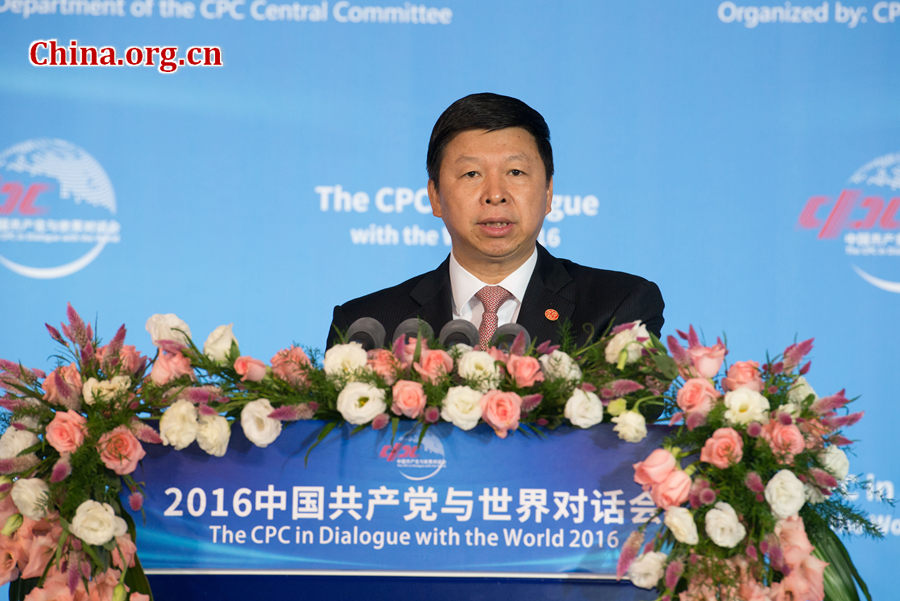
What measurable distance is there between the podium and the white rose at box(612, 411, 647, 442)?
0.05 m

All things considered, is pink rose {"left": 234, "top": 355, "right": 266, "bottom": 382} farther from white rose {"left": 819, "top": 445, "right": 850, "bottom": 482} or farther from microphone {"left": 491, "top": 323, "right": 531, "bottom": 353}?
white rose {"left": 819, "top": 445, "right": 850, "bottom": 482}

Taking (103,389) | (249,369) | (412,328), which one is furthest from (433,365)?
(103,389)

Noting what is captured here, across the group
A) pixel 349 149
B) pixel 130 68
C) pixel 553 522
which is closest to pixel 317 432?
pixel 553 522

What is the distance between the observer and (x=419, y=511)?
1443 mm

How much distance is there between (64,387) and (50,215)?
2.42 metres

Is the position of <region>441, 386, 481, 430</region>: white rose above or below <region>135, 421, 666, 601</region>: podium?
above

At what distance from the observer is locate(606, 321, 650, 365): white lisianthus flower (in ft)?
4.98

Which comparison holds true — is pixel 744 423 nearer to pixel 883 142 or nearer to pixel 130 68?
pixel 883 142

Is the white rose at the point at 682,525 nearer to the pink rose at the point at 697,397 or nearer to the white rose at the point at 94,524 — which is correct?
the pink rose at the point at 697,397

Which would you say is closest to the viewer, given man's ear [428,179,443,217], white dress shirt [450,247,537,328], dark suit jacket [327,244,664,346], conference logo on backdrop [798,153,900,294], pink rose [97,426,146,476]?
pink rose [97,426,146,476]

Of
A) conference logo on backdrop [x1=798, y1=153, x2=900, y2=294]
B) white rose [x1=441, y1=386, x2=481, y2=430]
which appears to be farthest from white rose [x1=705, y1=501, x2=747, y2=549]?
conference logo on backdrop [x1=798, y1=153, x2=900, y2=294]

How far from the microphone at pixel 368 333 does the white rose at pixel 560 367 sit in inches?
12.6

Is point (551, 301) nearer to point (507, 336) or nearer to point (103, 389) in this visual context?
point (507, 336)

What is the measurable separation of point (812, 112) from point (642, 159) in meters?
0.66
